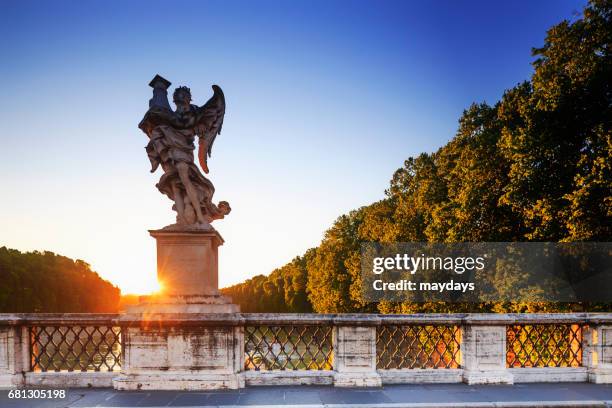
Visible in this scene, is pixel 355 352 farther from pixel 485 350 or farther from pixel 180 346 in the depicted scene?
pixel 180 346

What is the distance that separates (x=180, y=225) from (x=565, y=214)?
1340 cm

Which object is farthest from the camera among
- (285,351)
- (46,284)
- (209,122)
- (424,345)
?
(46,284)

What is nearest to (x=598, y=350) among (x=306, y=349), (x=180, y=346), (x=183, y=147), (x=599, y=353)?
(x=599, y=353)

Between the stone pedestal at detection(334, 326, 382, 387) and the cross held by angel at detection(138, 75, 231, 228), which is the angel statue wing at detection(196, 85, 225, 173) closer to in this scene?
the cross held by angel at detection(138, 75, 231, 228)

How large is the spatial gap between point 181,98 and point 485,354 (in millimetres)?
7935

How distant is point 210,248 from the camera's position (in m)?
8.27

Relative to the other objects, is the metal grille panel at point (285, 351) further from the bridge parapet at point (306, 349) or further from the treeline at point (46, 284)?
the treeline at point (46, 284)

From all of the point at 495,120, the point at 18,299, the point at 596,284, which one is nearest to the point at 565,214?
the point at 596,284

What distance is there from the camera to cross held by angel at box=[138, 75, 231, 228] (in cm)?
831

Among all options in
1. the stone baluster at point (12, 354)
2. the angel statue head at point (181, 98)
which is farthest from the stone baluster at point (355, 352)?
the stone baluster at point (12, 354)

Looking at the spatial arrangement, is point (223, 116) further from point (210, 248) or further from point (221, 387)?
point (221, 387)

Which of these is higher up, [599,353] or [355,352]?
[355,352]

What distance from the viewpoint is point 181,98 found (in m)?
8.56

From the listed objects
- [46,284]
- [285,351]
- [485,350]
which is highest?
[485,350]
